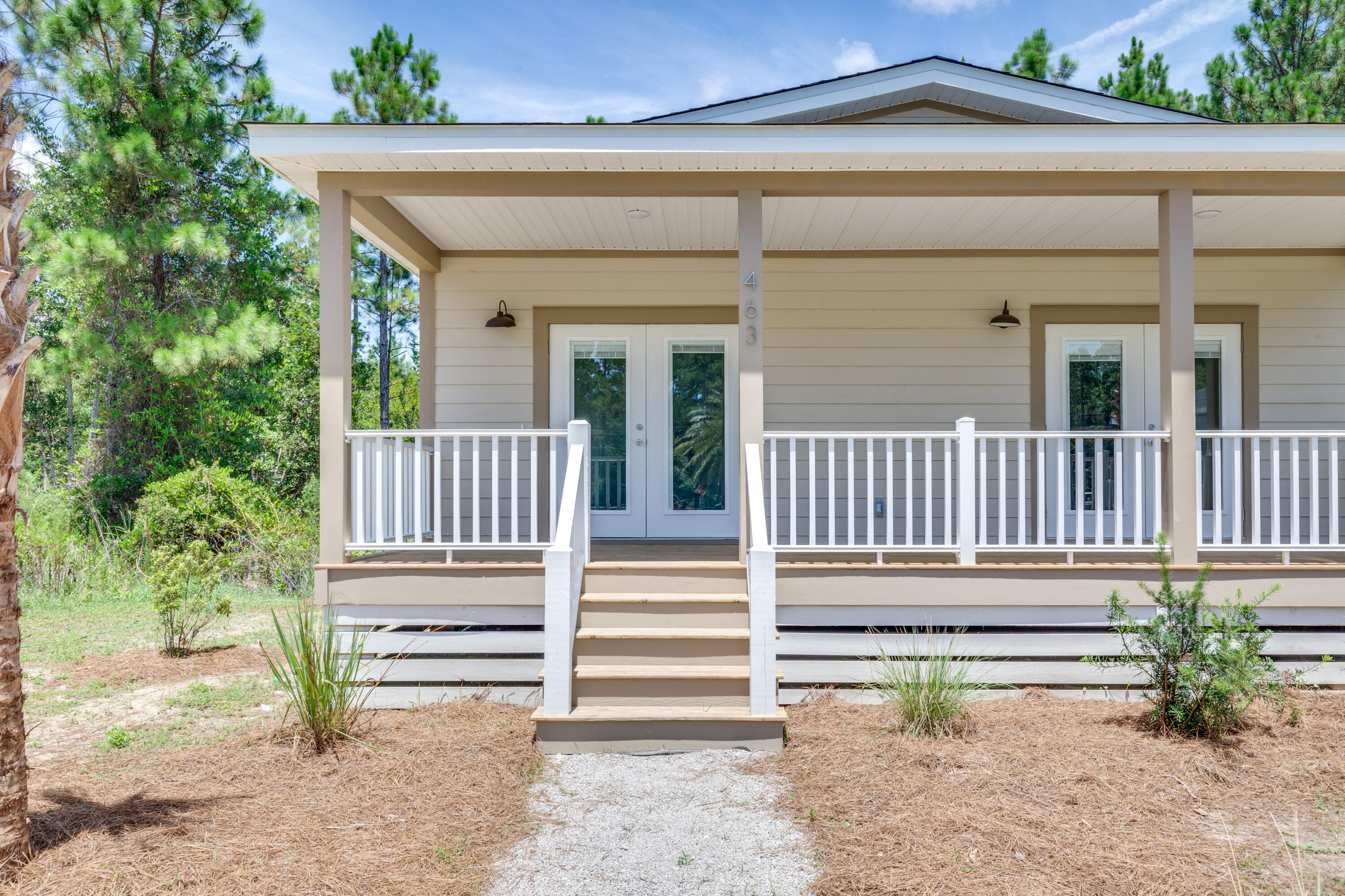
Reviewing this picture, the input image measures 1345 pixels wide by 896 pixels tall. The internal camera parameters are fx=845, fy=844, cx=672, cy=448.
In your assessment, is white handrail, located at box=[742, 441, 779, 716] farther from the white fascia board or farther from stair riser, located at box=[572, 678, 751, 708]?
the white fascia board

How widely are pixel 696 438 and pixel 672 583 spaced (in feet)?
8.22

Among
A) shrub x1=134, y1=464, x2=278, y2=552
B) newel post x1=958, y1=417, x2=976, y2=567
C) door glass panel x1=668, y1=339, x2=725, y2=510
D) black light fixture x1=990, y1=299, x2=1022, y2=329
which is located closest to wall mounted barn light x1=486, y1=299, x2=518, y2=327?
door glass panel x1=668, y1=339, x2=725, y2=510

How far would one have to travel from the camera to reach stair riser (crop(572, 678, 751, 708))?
4.11 metres

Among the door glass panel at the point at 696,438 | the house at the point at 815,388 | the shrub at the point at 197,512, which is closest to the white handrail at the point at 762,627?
the house at the point at 815,388

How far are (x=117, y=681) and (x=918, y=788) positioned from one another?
4871 millimetres

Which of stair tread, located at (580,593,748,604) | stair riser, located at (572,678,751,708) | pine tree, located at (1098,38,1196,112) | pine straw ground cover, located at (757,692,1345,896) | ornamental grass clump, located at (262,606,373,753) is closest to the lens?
pine straw ground cover, located at (757,692,1345,896)

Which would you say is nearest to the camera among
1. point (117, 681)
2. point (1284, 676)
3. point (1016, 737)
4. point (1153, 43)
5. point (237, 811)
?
point (237, 811)

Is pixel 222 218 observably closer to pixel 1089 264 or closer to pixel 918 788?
pixel 1089 264

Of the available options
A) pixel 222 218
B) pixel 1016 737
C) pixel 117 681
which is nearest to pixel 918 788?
pixel 1016 737

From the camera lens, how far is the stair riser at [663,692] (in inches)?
162

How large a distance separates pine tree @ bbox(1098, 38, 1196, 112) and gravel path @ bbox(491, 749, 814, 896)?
13.2 metres

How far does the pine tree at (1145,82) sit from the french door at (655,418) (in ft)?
32.4

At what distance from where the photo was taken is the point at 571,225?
6.32 metres

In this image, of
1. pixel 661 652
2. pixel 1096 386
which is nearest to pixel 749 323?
pixel 661 652
